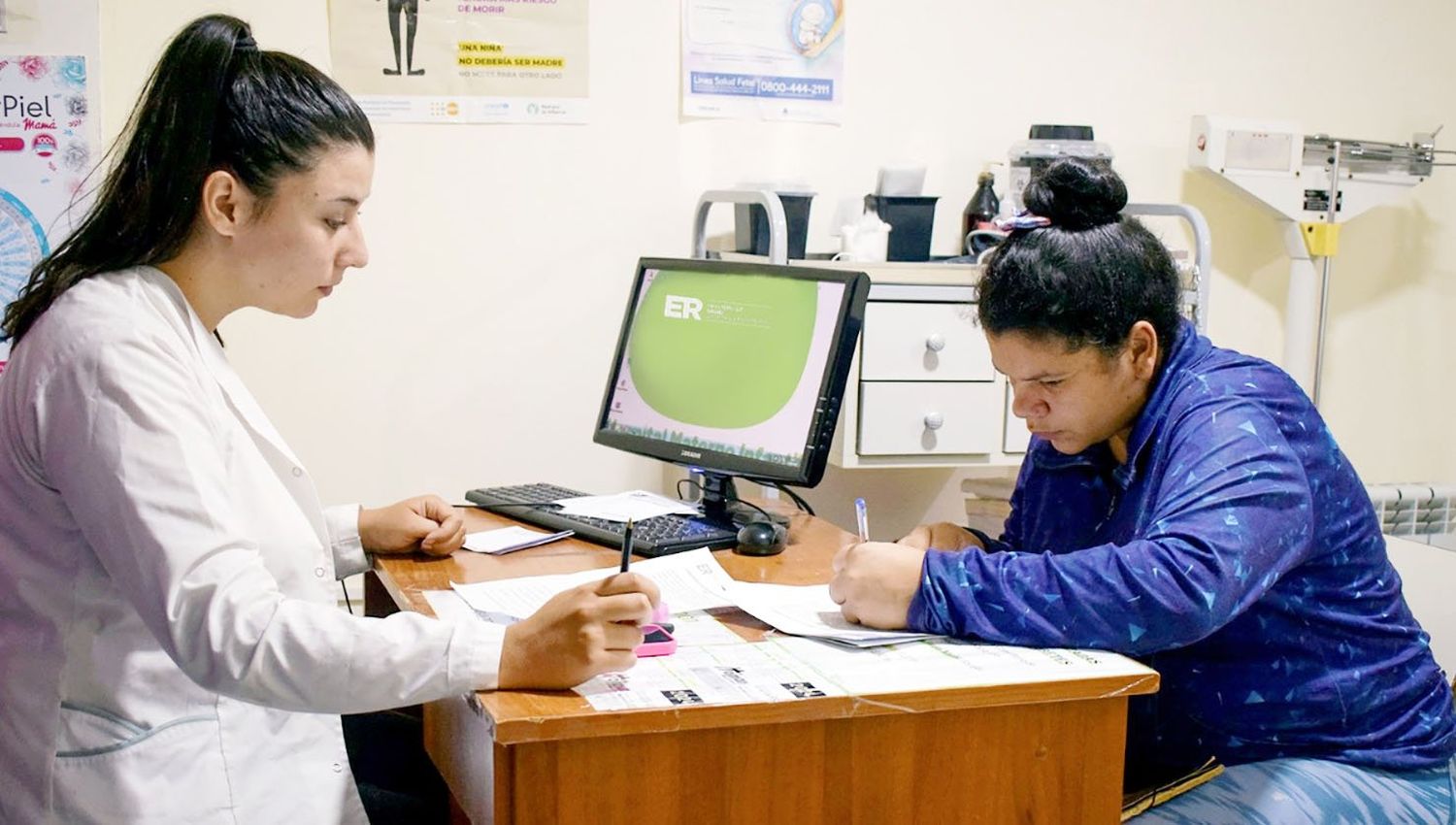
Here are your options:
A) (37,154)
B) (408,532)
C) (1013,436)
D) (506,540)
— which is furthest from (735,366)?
(37,154)

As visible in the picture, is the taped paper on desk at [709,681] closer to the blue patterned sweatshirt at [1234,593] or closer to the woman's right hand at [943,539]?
the blue patterned sweatshirt at [1234,593]

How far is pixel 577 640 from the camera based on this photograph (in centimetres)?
117

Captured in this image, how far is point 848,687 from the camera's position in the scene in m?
1.21

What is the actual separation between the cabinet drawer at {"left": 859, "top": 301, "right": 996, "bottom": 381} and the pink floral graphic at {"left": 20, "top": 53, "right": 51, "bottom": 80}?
1.50m

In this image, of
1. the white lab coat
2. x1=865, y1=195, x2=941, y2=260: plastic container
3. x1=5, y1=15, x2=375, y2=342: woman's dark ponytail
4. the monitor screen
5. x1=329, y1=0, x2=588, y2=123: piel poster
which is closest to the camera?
the white lab coat

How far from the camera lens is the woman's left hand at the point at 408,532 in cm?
174

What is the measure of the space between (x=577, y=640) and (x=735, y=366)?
849 millimetres

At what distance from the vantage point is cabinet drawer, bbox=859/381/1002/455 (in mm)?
2453

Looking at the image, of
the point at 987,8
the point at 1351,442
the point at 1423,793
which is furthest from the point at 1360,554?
the point at 1351,442

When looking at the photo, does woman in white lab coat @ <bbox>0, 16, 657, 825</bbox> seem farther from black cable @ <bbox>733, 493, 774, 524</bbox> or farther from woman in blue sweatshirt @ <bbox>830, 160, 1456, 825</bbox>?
black cable @ <bbox>733, 493, 774, 524</bbox>

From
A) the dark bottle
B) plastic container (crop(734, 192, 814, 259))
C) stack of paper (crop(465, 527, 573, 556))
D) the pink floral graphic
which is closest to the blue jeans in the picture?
stack of paper (crop(465, 527, 573, 556))

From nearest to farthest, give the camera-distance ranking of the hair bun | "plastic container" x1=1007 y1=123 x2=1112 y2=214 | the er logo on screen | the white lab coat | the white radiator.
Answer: the white lab coat, the hair bun, the er logo on screen, "plastic container" x1=1007 y1=123 x2=1112 y2=214, the white radiator

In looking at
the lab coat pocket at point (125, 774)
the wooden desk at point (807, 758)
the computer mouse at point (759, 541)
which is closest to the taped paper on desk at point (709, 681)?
the wooden desk at point (807, 758)

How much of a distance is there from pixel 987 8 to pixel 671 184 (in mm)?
778
